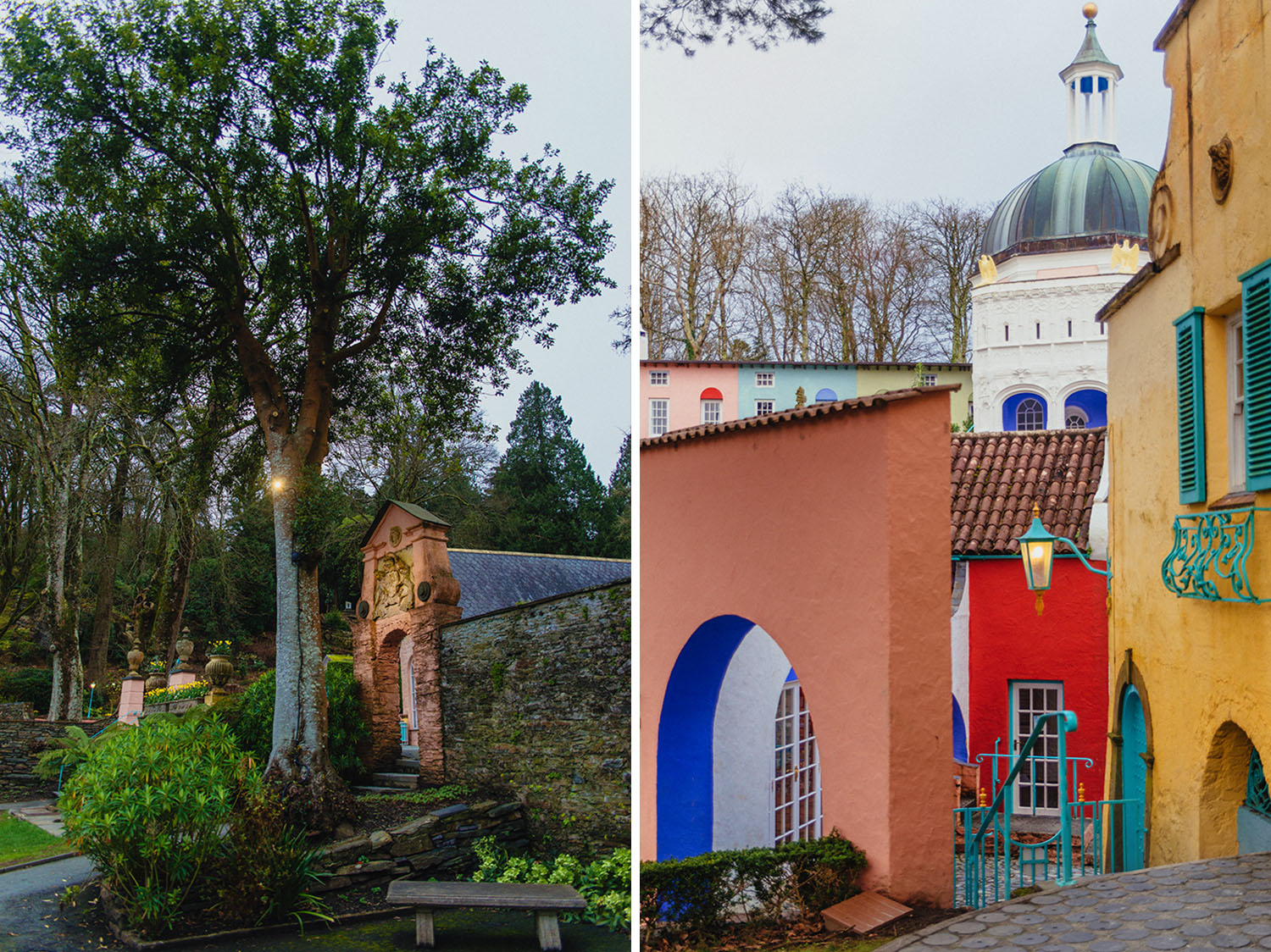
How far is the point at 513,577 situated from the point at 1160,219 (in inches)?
78.9

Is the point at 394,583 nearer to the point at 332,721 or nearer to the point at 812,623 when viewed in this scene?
the point at 332,721

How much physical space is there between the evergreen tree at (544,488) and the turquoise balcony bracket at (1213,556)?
1668 millimetres

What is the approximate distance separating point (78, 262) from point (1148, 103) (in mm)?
2707

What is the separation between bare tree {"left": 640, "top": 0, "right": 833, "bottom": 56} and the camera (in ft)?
10.2

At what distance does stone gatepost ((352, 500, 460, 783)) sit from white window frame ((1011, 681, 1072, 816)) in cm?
166

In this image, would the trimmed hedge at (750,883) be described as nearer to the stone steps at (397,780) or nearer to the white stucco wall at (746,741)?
the white stucco wall at (746,741)

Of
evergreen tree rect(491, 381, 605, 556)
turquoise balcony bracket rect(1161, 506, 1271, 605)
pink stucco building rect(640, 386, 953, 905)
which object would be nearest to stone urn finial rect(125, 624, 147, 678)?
evergreen tree rect(491, 381, 605, 556)

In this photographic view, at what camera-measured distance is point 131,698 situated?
9.05 feet

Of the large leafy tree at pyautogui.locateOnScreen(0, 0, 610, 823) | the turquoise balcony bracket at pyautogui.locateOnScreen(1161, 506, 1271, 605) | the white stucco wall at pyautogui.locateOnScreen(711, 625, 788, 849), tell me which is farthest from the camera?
the white stucco wall at pyautogui.locateOnScreen(711, 625, 788, 849)

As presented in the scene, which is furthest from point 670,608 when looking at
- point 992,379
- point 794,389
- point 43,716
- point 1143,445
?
point 43,716

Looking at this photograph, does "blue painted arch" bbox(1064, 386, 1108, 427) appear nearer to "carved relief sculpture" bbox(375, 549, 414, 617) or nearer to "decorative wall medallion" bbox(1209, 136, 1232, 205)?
"decorative wall medallion" bbox(1209, 136, 1232, 205)

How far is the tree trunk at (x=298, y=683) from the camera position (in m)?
2.90

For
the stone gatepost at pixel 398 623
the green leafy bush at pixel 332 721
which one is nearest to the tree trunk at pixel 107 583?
the green leafy bush at pixel 332 721

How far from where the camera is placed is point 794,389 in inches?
122
